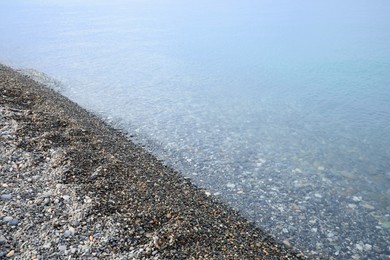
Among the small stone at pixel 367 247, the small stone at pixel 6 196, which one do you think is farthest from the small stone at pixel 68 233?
the small stone at pixel 367 247

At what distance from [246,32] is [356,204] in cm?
3770

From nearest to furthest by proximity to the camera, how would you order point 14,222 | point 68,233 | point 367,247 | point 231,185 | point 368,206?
point 68,233
point 14,222
point 367,247
point 368,206
point 231,185

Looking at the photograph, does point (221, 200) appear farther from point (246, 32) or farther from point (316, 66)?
point (246, 32)

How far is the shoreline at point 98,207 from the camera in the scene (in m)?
8.17

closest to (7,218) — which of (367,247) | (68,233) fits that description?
(68,233)

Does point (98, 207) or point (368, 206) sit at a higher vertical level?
point (98, 207)

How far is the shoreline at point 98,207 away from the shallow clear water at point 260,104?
203cm

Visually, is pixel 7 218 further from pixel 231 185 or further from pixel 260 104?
pixel 260 104

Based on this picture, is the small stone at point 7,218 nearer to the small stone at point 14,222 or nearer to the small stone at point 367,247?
the small stone at point 14,222

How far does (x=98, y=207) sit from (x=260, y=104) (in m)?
16.2

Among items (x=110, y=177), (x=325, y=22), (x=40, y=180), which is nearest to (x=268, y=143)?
(x=110, y=177)

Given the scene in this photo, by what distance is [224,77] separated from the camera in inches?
1164

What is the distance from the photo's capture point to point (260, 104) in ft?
77.2

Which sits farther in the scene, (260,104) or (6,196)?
(260,104)
